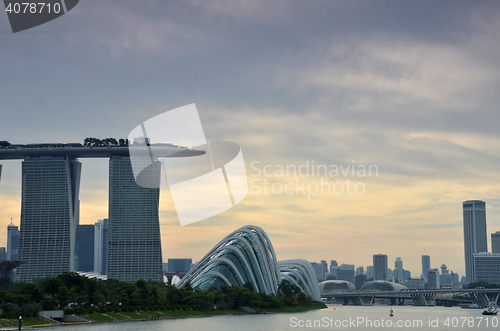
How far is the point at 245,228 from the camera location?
474 ft

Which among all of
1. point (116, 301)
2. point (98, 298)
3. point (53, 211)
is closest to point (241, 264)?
point (116, 301)

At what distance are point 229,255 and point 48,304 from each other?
60.0 meters

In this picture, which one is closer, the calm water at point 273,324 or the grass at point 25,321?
the grass at point 25,321

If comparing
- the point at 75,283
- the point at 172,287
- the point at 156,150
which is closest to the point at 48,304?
the point at 75,283

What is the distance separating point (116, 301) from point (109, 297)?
1288 millimetres

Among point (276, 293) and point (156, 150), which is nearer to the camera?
point (276, 293)

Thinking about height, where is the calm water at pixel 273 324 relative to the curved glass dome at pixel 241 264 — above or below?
below

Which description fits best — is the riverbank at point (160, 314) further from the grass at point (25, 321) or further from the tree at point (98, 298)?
the grass at point (25, 321)

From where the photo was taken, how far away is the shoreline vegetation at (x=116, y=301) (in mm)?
76450

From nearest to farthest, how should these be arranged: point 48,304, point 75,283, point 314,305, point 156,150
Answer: point 48,304, point 75,283, point 314,305, point 156,150

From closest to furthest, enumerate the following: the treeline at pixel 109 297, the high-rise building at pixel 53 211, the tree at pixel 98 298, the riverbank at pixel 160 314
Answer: the treeline at pixel 109 297
the riverbank at pixel 160 314
the tree at pixel 98 298
the high-rise building at pixel 53 211

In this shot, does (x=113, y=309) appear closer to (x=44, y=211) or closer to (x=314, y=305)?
(x=314, y=305)

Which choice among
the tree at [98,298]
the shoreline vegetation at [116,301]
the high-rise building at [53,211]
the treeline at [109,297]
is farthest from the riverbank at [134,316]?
the high-rise building at [53,211]

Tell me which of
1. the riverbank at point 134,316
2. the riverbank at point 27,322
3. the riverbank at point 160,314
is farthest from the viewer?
the riverbank at point 160,314
